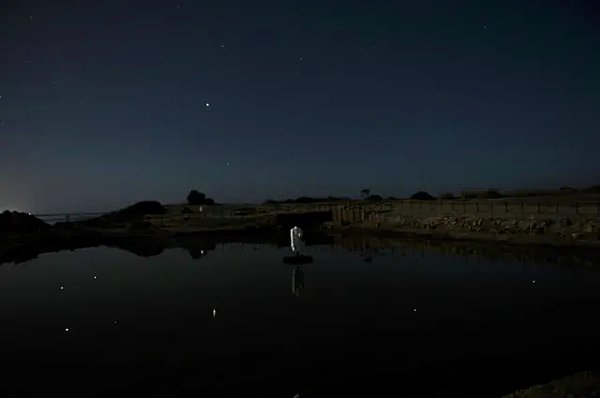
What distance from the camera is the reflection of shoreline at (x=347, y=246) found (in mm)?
31788

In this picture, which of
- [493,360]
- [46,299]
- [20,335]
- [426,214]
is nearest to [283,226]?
[426,214]

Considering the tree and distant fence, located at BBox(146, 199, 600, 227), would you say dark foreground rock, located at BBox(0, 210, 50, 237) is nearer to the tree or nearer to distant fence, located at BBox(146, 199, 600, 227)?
distant fence, located at BBox(146, 199, 600, 227)

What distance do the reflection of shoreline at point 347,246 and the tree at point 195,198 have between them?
77.8m

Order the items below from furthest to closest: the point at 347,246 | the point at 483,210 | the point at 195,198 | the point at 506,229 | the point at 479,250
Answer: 1. the point at 195,198
2. the point at 483,210
3. the point at 347,246
4. the point at 506,229
5. the point at 479,250

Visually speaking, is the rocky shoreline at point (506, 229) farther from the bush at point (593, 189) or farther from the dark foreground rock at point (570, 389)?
the bush at point (593, 189)

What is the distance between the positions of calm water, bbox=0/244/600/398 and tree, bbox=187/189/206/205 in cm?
10517

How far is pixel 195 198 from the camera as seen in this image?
135 metres

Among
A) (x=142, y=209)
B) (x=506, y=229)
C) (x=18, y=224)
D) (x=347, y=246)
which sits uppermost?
(x=142, y=209)

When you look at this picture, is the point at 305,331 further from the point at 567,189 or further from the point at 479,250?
the point at 567,189

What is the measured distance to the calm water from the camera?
39.1ft

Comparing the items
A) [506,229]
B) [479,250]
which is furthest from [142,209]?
[479,250]

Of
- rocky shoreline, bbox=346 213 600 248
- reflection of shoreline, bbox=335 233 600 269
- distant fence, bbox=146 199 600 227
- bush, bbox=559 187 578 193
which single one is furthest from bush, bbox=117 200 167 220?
bush, bbox=559 187 578 193

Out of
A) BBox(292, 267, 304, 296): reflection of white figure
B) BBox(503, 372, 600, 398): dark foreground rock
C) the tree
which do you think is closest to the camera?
BBox(503, 372, 600, 398): dark foreground rock

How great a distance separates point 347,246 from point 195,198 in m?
97.1
